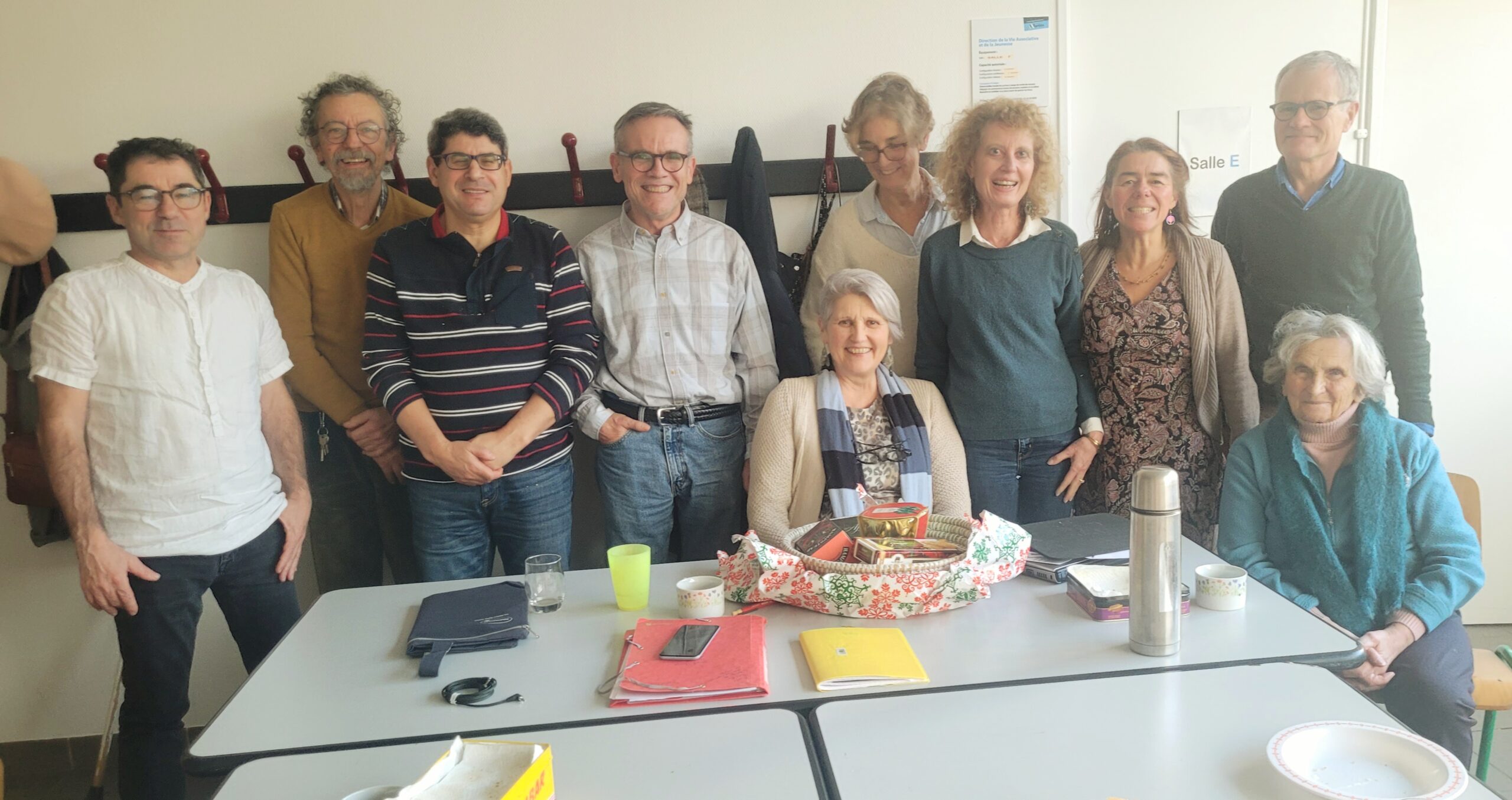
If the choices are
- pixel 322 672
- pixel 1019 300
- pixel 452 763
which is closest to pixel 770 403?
pixel 1019 300

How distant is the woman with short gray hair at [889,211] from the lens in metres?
2.55

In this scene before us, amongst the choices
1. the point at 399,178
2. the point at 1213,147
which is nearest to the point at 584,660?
the point at 399,178

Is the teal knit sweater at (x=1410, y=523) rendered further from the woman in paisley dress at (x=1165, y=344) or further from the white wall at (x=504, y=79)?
the white wall at (x=504, y=79)

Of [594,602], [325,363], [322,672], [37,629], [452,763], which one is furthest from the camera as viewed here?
[37,629]

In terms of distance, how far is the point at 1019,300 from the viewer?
2.39 m

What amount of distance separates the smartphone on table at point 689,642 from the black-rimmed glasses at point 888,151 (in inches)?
58.5

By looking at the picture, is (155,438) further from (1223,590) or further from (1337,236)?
(1337,236)

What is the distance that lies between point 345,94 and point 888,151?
4.64ft

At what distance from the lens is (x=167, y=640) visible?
6.81 feet

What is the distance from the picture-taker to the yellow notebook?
53.8 inches

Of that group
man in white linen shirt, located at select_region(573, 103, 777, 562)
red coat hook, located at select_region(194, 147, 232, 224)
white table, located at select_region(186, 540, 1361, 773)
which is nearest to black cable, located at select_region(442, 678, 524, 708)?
white table, located at select_region(186, 540, 1361, 773)

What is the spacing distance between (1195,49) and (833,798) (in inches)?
104

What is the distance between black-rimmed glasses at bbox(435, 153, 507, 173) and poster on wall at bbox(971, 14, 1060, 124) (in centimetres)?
144

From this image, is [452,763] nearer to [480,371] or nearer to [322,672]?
[322,672]
